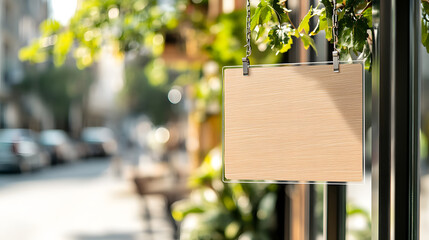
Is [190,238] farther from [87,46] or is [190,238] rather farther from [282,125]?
[282,125]

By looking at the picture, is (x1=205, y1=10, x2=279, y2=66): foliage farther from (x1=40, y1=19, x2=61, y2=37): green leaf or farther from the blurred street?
the blurred street

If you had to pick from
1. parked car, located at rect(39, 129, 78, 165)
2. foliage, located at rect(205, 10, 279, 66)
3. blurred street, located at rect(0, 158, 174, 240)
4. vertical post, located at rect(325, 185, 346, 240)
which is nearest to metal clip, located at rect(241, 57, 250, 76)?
vertical post, located at rect(325, 185, 346, 240)

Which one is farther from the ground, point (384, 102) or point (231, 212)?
point (384, 102)

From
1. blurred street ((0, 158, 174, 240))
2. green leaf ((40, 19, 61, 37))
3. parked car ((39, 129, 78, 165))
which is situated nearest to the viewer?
green leaf ((40, 19, 61, 37))

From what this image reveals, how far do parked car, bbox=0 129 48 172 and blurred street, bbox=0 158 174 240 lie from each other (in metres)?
1.52

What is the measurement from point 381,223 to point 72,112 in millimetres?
37135

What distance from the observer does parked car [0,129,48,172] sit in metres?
15.6

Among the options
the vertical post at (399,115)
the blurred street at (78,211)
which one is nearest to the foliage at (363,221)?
the vertical post at (399,115)

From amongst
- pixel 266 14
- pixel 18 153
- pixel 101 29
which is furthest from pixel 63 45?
pixel 18 153

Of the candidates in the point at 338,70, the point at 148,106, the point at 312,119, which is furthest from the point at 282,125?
the point at 148,106

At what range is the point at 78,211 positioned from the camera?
356 inches

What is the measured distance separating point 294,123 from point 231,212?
2.95 meters

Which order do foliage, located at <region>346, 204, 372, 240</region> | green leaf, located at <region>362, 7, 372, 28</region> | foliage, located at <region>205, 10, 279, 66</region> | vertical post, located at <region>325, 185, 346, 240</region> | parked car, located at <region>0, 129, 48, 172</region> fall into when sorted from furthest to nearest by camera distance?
parked car, located at <region>0, 129, 48, 172</region>
foliage, located at <region>205, 10, 279, 66</region>
foliage, located at <region>346, 204, 372, 240</region>
vertical post, located at <region>325, 185, 346, 240</region>
green leaf, located at <region>362, 7, 372, 28</region>

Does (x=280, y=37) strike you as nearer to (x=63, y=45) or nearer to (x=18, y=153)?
(x=63, y=45)
